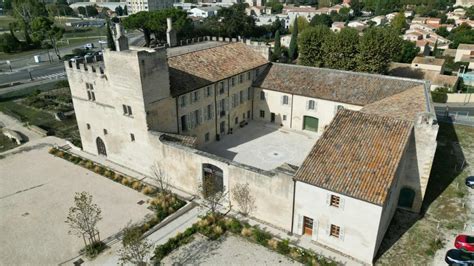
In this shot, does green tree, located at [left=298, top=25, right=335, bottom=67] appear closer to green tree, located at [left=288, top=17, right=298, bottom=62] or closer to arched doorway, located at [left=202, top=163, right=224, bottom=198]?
green tree, located at [left=288, top=17, right=298, bottom=62]

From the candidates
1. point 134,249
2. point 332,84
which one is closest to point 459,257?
point 134,249

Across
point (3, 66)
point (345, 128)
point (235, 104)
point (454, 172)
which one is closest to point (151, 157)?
point (235, 104)

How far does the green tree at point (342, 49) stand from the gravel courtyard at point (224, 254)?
44120 millimetres

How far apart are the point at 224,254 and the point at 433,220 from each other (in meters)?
18.2

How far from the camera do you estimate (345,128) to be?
94.4ft

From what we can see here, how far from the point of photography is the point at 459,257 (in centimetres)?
2466

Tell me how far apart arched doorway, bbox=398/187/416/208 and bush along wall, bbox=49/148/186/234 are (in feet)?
64.1

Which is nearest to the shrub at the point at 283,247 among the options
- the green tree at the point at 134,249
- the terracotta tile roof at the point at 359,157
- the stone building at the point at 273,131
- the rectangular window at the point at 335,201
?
the stone building at the point at 273,131

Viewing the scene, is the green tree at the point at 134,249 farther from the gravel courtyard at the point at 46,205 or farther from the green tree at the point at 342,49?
the green tree at the point at 342,49

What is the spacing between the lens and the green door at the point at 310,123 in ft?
154

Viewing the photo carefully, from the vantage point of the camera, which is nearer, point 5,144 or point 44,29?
point 5,144

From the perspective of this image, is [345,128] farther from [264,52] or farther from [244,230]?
[264,52]

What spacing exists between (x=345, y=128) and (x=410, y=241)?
33.2 ft

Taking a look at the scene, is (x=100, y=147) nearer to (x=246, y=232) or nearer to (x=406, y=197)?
(x=246, y=232)
